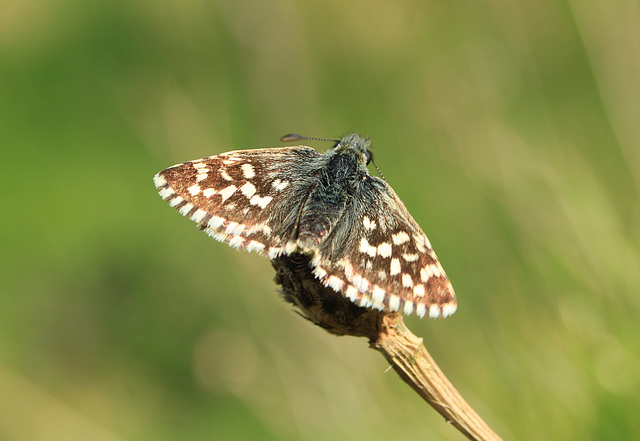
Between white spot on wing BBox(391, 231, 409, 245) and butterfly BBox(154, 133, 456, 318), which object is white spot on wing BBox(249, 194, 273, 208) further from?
white spot on wing BBox(391, 231, 409, 245)

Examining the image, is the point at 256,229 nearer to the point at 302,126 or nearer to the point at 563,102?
the point at 302,126

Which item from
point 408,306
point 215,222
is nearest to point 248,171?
point 215,222

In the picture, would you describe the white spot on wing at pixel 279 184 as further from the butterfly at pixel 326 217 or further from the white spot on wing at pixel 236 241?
the white spot on wing at pixel 236 241

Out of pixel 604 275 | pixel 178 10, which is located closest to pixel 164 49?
pixel 178 10

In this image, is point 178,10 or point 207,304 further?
point 178,10

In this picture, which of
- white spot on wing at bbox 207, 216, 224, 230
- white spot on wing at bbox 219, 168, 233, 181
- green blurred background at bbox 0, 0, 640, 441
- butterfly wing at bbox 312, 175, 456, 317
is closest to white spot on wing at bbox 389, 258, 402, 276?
butterfly wing at bbox 312, 175, 456, 317

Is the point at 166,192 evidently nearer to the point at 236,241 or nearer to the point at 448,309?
the point at 236,241
